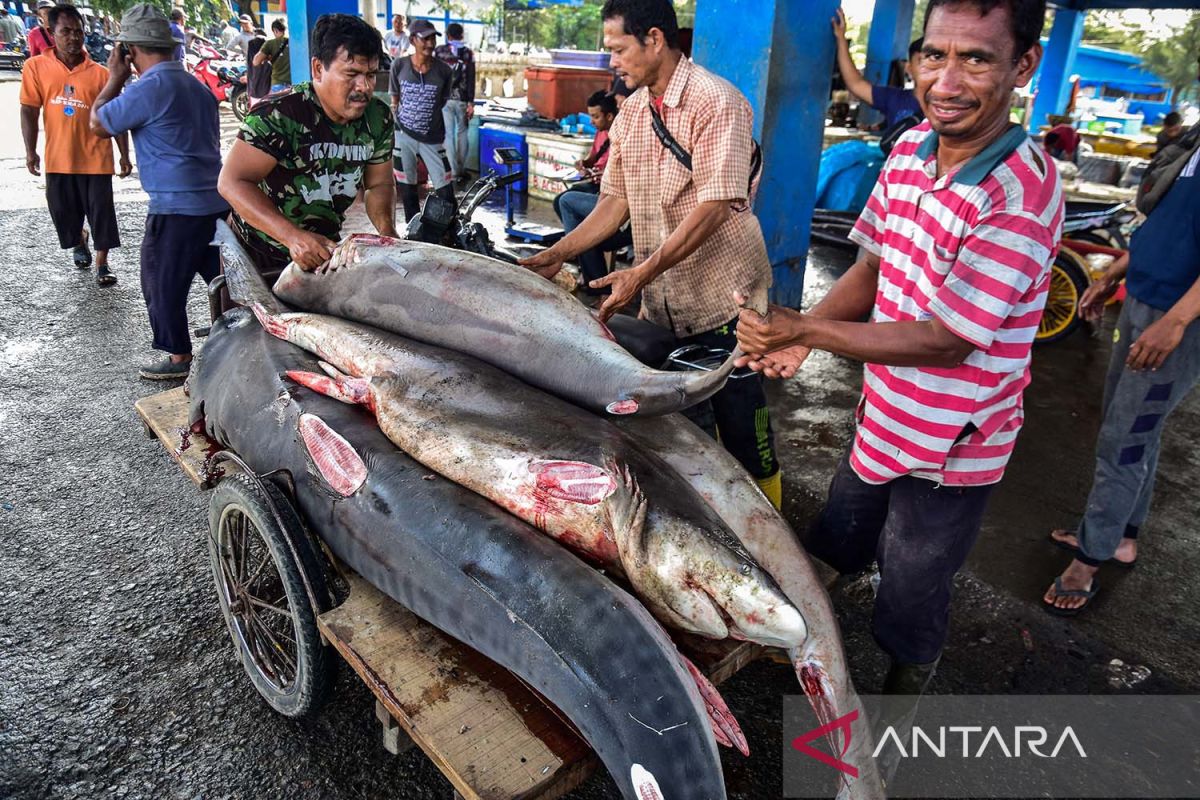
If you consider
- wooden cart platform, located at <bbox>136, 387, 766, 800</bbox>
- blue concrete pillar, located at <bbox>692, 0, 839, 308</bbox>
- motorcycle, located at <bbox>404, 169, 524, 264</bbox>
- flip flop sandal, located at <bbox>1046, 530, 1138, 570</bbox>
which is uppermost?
blue concrete pillar, located at <bbox>692, 0, 839, 308</bbox>

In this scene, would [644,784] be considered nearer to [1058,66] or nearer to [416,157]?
[416,157]

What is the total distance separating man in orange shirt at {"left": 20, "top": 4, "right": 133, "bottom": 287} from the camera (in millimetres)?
6156

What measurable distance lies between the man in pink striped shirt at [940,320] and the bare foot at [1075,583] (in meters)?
1.40

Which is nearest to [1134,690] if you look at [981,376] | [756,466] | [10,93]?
[756,466]

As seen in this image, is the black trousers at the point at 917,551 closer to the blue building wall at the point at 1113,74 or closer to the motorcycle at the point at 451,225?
the motorcycle at the point at 451,225

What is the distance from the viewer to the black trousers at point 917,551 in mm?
2070

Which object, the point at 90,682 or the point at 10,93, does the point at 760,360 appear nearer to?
the point at 90,682

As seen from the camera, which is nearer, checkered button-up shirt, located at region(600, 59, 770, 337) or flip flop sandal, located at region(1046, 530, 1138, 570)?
checkered button-up shirt, located at region(600, 59, 770, 337)

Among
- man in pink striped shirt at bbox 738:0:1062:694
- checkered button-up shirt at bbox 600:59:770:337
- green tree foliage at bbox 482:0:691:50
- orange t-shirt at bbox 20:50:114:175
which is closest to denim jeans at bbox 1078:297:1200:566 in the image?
man in pink striped shirt at bbox 738:0:1062:694

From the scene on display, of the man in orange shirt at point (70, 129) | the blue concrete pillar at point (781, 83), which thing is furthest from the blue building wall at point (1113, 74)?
the man in orange shirt at point (70, 129)

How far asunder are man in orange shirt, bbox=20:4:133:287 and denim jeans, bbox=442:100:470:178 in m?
4.78

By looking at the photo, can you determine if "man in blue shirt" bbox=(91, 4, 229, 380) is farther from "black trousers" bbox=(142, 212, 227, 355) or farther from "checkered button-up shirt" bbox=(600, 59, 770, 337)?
"checkered button-up shirt" bbox=(600, 59, 770, 337)

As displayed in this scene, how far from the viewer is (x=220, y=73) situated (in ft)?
57.4

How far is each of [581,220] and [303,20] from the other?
4594 millimetres
